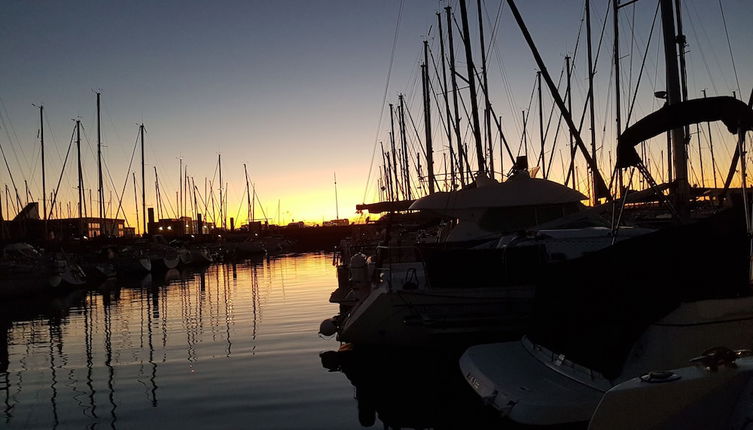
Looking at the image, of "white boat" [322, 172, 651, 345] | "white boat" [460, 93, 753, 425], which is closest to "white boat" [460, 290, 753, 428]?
"white boat" [460, 93, 753, 425]

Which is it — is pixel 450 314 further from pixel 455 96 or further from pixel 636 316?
pixel 455 96

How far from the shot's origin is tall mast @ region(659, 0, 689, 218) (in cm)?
1562

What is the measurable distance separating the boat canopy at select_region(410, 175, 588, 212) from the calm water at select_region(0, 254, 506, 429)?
5.14m

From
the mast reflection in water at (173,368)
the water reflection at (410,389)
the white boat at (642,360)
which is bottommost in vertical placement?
the water reflection at (410,389)

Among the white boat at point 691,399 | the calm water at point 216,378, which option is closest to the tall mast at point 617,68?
the calm water at point 216,378

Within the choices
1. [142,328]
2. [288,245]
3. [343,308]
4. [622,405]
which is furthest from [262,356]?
[288,245]

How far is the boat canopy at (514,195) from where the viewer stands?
18.5m

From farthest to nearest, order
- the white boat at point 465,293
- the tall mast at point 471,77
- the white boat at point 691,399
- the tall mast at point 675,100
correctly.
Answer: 1. the tall mast at point 471,77
2. the tall mast at point 675,100
3. the white boat at point 465,293
4. the white boat at point 691,399

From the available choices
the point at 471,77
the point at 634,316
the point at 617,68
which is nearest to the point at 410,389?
the point at 634,316

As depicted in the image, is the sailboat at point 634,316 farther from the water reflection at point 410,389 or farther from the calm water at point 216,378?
the calm water at point 216,378

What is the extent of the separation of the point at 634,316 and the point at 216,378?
8.29 meters

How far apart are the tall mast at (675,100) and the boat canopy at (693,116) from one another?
4.71 meters

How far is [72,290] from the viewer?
1623 inches

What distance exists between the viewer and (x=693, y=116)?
10.2 m
